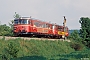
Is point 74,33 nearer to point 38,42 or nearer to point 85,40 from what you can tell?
point 85,40

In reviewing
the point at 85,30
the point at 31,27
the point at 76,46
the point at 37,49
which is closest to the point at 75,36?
the point at 85,30

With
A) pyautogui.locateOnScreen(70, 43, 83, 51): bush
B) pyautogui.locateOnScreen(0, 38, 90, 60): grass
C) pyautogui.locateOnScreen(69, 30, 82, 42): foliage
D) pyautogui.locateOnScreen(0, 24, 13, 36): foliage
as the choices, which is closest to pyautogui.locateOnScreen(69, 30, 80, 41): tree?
Answer: pyautogui.locateOnScreen(69, 30, 82, 42): foliage

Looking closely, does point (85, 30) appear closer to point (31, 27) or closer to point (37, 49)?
point (31, 27)

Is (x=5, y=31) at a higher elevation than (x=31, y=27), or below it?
below

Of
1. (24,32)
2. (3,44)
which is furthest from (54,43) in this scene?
(3,44)

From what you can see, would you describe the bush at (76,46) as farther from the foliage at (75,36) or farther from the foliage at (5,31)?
the foliage at (75,36)

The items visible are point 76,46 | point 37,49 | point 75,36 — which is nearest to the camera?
point 37,49

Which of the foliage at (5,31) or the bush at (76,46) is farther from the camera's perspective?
the bush at (76,46)

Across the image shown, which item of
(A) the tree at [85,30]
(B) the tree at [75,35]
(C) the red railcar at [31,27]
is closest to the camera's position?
(C) the red railcar at [31,27]

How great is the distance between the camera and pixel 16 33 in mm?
41188

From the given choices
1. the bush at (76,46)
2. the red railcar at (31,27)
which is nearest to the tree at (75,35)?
the bush at (76,46)

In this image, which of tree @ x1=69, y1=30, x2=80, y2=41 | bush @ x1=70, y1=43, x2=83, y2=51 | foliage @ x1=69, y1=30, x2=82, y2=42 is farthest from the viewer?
tree @ x1=69, y1=30, x2=80, y2=41

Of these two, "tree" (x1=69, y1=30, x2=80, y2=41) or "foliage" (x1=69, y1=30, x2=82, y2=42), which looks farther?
"tree" (x1=69, y1=30, x2=80, y2=41)

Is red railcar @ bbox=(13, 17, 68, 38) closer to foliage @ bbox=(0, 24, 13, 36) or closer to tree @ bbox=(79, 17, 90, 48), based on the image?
foliage @ bbox=(0, 24, 13, 36)
